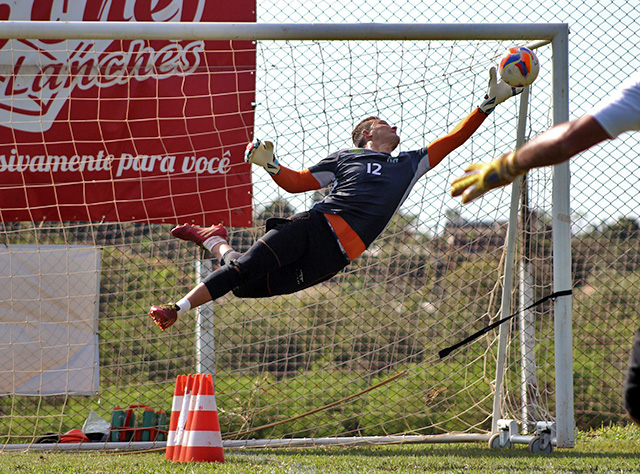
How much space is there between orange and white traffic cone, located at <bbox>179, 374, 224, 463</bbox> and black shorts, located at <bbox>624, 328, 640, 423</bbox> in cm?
292

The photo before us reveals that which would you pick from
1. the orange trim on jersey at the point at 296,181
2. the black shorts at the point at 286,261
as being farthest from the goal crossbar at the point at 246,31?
the black shorts at the point at 286,261

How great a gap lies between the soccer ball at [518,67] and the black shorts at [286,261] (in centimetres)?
149

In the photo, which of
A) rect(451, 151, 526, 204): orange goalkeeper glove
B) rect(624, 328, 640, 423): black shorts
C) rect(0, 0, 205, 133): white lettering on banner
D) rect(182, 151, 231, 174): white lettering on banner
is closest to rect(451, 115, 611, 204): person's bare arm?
rect(451, 151, 526, 204): orange goalkeeper glove

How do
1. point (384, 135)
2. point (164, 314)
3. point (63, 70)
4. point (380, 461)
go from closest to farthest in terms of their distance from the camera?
point (164, 314)
point (380, 461)
point (384, 135)
point (63, 70)

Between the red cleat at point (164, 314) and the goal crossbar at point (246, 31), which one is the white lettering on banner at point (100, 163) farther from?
the red cleat at point (164, 314)

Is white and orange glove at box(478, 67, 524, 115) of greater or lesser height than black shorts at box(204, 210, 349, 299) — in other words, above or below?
above

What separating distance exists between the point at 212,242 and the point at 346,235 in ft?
3.53

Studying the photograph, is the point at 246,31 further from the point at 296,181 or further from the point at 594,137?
the point at 594,137

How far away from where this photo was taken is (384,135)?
15.4ft

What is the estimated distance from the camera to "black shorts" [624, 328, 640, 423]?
6.41 feet

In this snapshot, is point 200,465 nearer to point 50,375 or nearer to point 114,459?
point 114,459

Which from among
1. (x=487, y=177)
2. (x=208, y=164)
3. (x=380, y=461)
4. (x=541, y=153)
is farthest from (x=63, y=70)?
(x=541, y=153)

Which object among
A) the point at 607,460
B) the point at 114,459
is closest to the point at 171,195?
the point at 114,459

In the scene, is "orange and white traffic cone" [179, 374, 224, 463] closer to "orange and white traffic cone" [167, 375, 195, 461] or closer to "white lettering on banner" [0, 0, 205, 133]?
"orange and white traffic cone" [167, 375, 195, 461]
